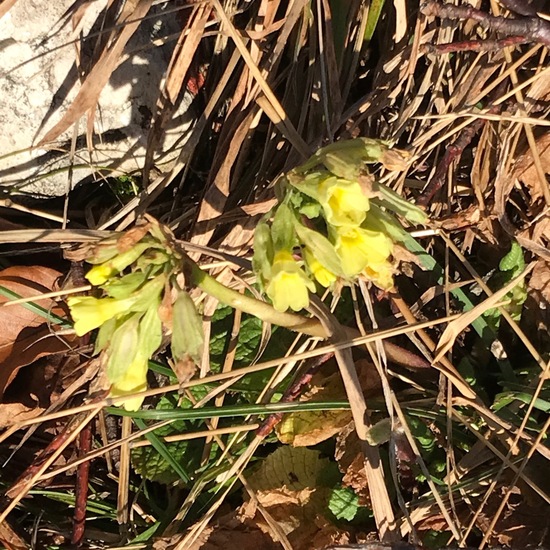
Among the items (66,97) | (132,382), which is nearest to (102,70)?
(66,97)

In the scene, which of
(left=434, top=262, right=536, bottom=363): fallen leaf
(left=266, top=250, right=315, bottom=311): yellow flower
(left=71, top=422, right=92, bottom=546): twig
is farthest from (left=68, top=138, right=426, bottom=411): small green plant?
(left=71, top=422, right=92, bottom=546): twig

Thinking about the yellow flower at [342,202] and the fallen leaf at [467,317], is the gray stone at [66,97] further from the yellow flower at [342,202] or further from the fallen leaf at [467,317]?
the fallen leaf at [467,317]

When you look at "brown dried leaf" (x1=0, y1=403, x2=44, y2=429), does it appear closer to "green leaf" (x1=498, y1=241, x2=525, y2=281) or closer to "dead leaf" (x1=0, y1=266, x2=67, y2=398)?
"dead leaf" (x1=0, y1=266, x2=67, y2=398)

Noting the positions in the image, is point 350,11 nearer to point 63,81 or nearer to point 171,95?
point 171,95

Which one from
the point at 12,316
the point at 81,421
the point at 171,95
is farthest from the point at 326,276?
the point at 12,316

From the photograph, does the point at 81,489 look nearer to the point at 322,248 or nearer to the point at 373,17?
the point at 322,248

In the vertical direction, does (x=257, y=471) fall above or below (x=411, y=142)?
below

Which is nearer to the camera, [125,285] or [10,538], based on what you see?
[125,285]
